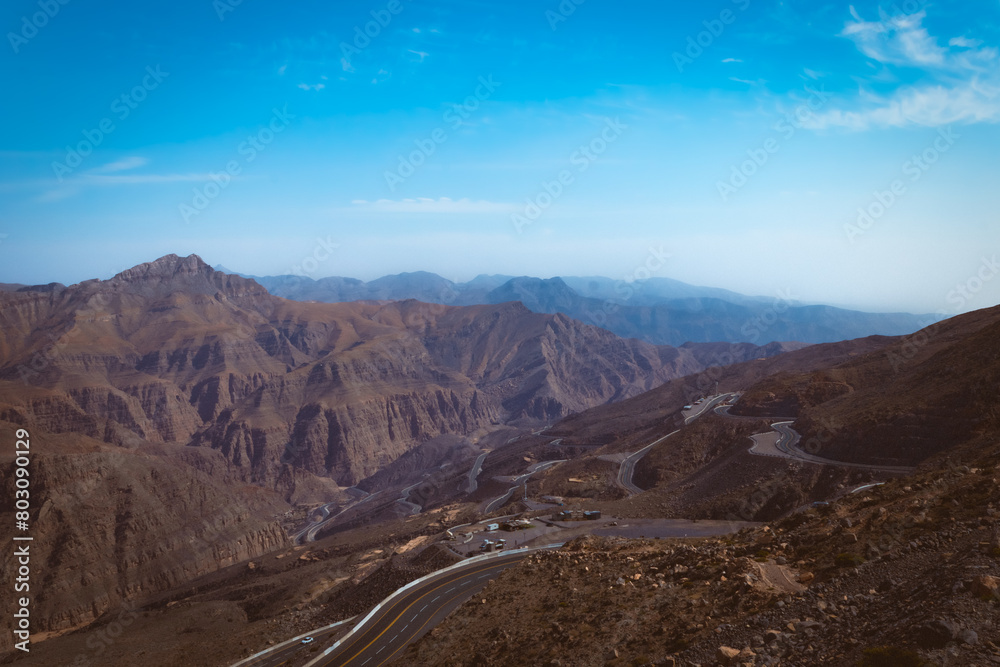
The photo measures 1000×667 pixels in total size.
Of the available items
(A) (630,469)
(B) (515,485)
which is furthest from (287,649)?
(B) (515,485)

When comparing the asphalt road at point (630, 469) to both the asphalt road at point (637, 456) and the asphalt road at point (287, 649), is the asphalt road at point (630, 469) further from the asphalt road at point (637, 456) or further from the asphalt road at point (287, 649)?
the asphalt road at point (287, 649)

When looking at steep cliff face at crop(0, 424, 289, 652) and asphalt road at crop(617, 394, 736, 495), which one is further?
asphalt road at crop(617, 394, 736, 495)

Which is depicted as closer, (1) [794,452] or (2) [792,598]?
(2) [792,598]

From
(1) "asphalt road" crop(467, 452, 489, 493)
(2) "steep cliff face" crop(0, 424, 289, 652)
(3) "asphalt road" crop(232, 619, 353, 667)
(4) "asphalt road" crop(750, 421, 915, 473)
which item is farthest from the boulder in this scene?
(1) "asphalt road" crop(467, 452, 489, 493)

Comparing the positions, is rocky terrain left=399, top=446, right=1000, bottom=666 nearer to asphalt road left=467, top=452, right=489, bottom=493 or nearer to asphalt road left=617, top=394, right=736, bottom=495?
asphalt road left=617, top=394, right=736, bottom=495

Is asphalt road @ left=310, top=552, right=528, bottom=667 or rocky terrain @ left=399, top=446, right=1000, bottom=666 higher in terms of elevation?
rocky terrain @ left=399, top=446, right=1000, bottom=666

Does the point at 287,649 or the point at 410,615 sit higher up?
the point at 410,615

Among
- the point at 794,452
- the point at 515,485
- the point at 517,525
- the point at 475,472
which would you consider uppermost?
the point at 794,452

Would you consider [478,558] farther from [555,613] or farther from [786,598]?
[786,598]

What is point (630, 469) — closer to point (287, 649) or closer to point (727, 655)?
point (287, 649)
